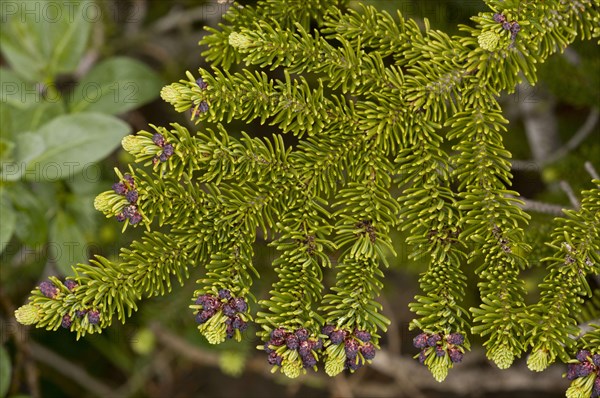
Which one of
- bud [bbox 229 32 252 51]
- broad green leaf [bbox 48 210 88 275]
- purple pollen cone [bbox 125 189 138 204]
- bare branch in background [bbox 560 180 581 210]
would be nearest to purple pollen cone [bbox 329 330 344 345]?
purple pollen cone [bbox 125 189 138 204]

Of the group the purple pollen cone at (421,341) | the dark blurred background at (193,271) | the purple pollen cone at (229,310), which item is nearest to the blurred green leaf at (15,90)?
the dark blurred background at (193,271)

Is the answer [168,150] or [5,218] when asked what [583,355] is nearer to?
[168,150]

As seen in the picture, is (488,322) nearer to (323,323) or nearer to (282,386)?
(323,323)

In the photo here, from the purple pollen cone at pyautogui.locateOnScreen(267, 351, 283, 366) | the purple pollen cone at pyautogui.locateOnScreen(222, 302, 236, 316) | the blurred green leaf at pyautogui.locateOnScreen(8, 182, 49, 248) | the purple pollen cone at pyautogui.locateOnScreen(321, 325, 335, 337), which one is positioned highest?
the purple pollen cone at pyautogui.locateOnScreen(321, 325, 335, 337)

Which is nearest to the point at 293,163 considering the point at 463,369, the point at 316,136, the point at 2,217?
the point at 316,136

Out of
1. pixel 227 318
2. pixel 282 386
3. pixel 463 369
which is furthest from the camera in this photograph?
pixel 282 386

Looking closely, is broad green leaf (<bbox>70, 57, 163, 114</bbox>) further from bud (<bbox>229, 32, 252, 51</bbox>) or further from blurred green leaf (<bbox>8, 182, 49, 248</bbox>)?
bud (<bbox>229, 32, 252, 51</bbox>)
